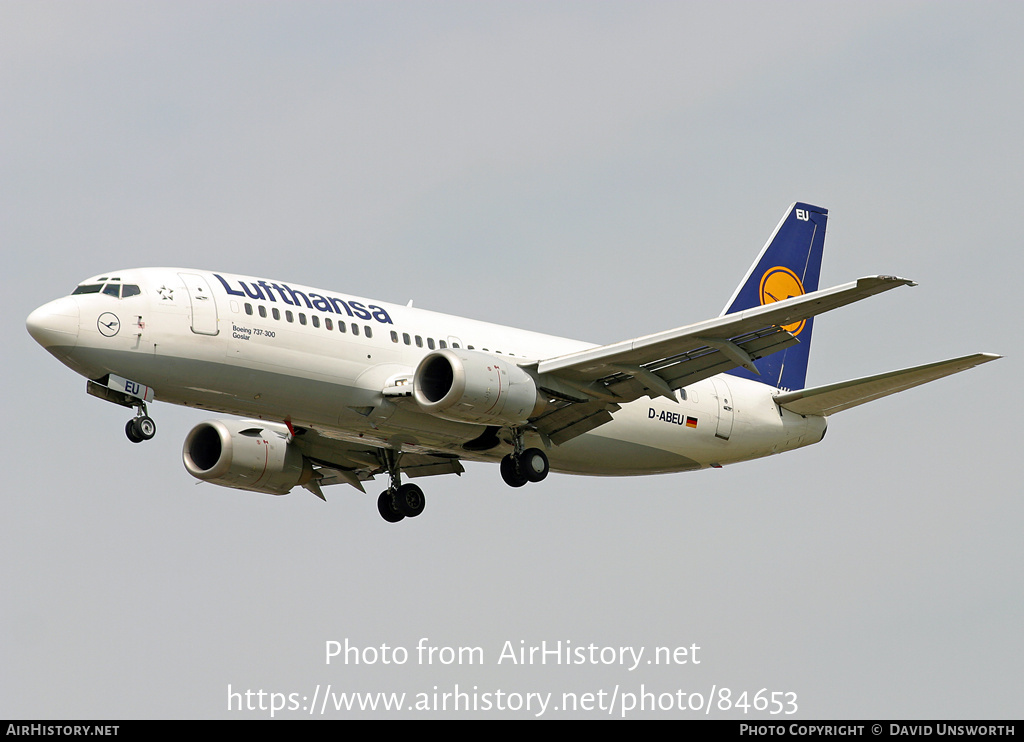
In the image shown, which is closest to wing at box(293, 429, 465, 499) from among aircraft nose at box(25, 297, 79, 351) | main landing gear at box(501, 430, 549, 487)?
main landing gear at box(501, 430, 549, 487)

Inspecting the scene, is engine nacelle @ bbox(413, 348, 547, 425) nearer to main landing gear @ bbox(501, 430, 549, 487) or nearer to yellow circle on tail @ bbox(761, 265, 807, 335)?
main landing gear @ bbox(501, 430, 549, 487)

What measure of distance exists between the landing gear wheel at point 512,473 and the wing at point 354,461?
2352 millimetres

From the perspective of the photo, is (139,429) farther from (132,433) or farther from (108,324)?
(108,324)

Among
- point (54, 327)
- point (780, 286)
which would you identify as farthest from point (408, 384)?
point (780, 286)

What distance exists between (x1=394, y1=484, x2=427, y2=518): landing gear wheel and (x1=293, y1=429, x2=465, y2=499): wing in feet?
2.47

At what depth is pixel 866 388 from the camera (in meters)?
34.6

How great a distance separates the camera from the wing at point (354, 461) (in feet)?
→ 116

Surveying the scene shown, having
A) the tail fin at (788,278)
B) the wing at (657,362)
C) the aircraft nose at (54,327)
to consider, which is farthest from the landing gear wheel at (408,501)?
the aircraft nose at (54,327)

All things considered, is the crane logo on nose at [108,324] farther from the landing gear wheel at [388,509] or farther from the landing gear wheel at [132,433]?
the landing gear wheel at [388,509]

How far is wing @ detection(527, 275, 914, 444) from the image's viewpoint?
29.4 meters

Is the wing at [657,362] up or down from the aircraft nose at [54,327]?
up

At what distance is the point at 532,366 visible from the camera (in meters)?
32.0

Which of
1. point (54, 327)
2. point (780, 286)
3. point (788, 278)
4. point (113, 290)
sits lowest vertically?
point (54, 327)

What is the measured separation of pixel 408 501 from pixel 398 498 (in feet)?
0.88
